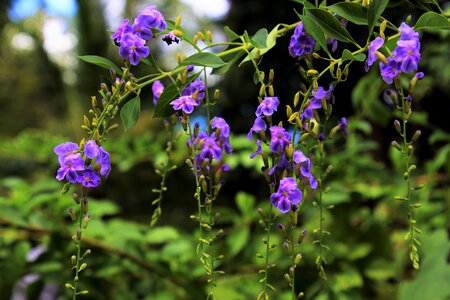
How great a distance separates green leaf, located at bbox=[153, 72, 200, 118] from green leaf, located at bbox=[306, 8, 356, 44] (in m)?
0.17

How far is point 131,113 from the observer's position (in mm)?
666

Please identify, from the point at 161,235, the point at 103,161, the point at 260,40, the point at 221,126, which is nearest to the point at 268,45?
the point at 260,40

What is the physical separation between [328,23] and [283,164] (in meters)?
0.18

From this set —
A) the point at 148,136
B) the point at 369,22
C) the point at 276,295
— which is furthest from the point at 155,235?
the point at 369,22

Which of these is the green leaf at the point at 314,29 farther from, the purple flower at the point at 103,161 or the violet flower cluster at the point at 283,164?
the purple flower at the point at 103,161

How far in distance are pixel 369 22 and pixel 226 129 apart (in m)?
0.22

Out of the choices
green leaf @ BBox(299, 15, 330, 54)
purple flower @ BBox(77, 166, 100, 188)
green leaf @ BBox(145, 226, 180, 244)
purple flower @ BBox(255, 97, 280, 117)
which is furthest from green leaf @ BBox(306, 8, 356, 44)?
green leaf @ BBox(145, 226, 180, 244)

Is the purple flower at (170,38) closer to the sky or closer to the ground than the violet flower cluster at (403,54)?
closer to the sky

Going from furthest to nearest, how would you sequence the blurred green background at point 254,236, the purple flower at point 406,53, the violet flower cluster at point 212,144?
1. the blurred green background at point 254,236
2. the violet flower cluster at point 212,144
3. the purple flower at point 406,53

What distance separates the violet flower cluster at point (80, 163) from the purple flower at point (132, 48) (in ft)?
0.37

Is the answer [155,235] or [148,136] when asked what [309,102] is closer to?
[155,235]

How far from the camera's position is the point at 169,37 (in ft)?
2.22

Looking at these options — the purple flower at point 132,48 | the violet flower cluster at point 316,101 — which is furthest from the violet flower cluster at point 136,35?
the violet flower cluster at point 316,101

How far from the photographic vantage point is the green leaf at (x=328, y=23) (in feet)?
2.11
